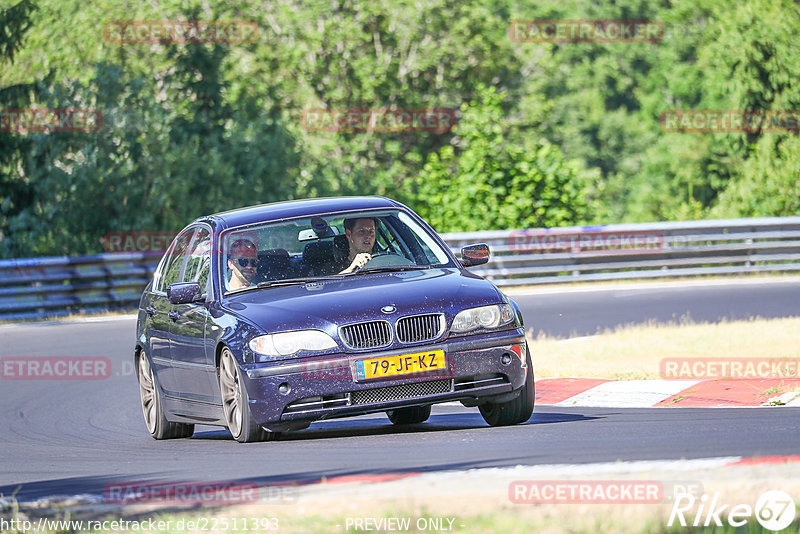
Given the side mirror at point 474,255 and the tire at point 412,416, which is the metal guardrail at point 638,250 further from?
the side mirror at point 474,255

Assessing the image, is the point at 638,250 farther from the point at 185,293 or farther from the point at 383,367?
the point at 383,367

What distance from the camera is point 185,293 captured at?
9.27 metres

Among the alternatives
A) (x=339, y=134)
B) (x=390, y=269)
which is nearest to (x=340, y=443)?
(x=390, y=269)

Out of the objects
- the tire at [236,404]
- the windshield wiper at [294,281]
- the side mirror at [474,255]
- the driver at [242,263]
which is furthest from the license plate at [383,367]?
the side mirror at [474,255]

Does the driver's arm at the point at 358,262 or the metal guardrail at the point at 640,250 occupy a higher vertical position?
the driver's arm at the point at 358,262

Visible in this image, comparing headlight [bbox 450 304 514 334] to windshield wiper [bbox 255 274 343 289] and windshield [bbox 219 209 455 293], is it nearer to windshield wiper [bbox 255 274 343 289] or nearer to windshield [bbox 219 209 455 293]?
windshield [bbox 219 209 455 293]

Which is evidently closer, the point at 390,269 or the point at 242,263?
the point at 390,269

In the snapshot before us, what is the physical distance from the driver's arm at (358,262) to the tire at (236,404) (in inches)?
41.8

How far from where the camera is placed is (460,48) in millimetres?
44875

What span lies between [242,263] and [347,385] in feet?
5.16

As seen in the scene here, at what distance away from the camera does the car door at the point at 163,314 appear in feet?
32.9

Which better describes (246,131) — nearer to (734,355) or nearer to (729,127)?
(729,127)

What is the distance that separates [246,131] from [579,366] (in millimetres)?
22452

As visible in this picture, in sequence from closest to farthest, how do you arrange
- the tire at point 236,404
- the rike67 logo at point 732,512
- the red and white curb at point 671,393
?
1. the rike67 logo at point 732,512
2. the tire at point 236,404
3. the red and white curb at point 671,393
